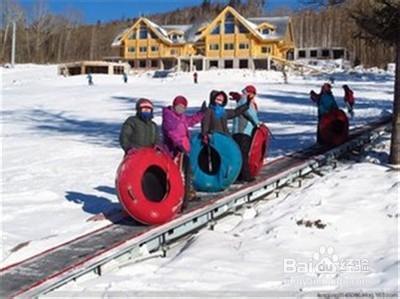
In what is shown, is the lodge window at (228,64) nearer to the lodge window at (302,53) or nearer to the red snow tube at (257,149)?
the lodge window at (302,53)

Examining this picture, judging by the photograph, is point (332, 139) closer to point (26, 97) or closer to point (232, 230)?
point (232, 230)

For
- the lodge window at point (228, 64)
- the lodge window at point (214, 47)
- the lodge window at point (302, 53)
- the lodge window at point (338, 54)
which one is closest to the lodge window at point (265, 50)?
the lodge window at point (228, 64)

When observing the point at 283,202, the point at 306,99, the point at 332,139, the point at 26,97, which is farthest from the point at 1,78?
the point at 283,202

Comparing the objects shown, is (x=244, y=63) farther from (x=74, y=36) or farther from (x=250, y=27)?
(x=74, y=36)

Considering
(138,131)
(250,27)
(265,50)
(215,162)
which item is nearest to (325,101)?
(215,162)

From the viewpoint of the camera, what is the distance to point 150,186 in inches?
327

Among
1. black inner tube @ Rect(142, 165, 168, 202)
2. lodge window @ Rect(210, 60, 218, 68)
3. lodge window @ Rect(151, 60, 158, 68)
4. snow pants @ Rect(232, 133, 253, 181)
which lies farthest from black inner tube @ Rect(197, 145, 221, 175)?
lodge window @ Rect(151, 60, 158, 68)

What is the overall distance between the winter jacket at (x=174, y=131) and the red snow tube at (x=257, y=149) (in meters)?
1.95

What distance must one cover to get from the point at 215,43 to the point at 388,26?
6054 cm

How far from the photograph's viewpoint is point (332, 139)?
49.7 feet

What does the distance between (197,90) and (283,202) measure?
3079 centimetres

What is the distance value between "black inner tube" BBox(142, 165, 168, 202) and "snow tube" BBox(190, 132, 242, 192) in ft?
4.81

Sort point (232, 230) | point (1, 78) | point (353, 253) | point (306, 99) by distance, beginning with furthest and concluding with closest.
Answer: point (1, 78) → point (306, 99) → point (232, 230) → point (353, 253)

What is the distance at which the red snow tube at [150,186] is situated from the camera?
782cm
